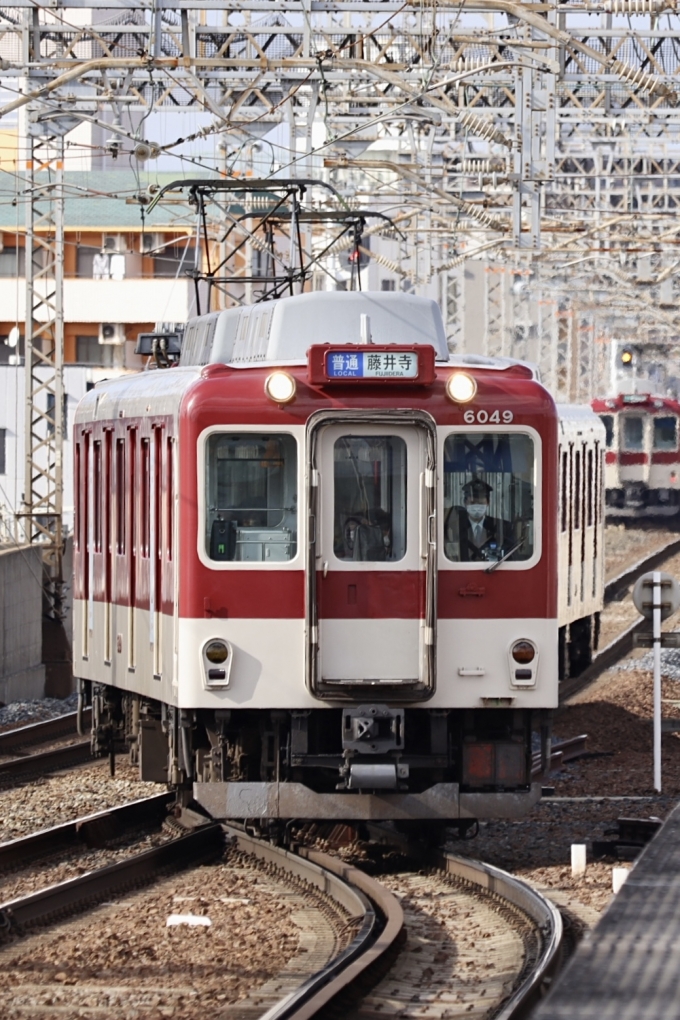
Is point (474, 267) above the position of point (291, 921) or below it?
above

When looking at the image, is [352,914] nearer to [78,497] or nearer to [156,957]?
[156,957]

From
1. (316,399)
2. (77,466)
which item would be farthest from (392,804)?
(77,466)

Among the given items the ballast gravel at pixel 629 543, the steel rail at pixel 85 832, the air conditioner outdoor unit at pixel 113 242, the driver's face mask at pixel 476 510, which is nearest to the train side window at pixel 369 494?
the driver's face mask at pixel 476 510

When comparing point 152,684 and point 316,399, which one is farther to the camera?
point 152,684

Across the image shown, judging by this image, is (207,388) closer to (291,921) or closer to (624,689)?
(291,921)

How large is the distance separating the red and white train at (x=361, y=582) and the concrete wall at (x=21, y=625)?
1163 centimetres

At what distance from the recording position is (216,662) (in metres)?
9.80

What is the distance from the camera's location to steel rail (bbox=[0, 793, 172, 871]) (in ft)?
34.4

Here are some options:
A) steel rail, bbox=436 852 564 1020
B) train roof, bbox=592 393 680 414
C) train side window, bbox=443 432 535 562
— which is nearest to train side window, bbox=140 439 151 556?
train side window, bbox=443 432 535 562

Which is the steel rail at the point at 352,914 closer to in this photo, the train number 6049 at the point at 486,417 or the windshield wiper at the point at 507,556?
the windshield wiper at the point at 507,556

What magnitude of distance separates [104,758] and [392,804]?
252 inches

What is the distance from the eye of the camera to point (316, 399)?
32.2 feet

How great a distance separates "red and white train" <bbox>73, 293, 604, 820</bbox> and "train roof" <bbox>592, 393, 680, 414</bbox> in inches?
1205

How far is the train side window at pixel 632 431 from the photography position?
4016cm
